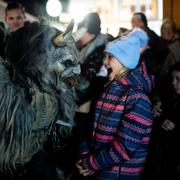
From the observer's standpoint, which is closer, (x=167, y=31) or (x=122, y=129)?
(x=122, y=129)

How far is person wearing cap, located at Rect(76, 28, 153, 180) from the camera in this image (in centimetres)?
262

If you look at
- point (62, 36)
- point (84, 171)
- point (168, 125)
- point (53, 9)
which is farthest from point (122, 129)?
point (53, 9)

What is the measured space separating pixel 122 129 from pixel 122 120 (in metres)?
0.07

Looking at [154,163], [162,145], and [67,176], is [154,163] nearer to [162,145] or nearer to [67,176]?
[162,145]

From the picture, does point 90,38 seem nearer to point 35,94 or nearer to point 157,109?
point 157,109

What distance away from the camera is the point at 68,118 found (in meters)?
2.61

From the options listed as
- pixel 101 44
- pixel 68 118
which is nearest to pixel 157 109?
pixel 101 44

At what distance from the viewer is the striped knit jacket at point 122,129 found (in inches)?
103

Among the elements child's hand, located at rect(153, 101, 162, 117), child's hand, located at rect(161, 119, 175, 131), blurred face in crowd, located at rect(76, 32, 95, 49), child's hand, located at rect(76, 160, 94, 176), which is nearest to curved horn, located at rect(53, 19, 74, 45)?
child's hand, located at rect(76, 160, 94, 176)

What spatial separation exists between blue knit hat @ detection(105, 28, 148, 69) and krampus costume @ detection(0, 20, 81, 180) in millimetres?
278

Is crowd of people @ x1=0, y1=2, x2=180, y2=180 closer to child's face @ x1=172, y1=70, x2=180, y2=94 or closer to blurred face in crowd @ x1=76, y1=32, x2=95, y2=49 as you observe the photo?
child's face @ x1=172, y1=70, x2=180, y2=94

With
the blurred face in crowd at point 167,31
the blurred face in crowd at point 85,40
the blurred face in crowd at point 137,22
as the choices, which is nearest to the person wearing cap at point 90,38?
the blurred face in crowd at point 85,40

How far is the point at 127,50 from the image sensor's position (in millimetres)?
2758

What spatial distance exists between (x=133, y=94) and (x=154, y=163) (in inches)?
54.3
